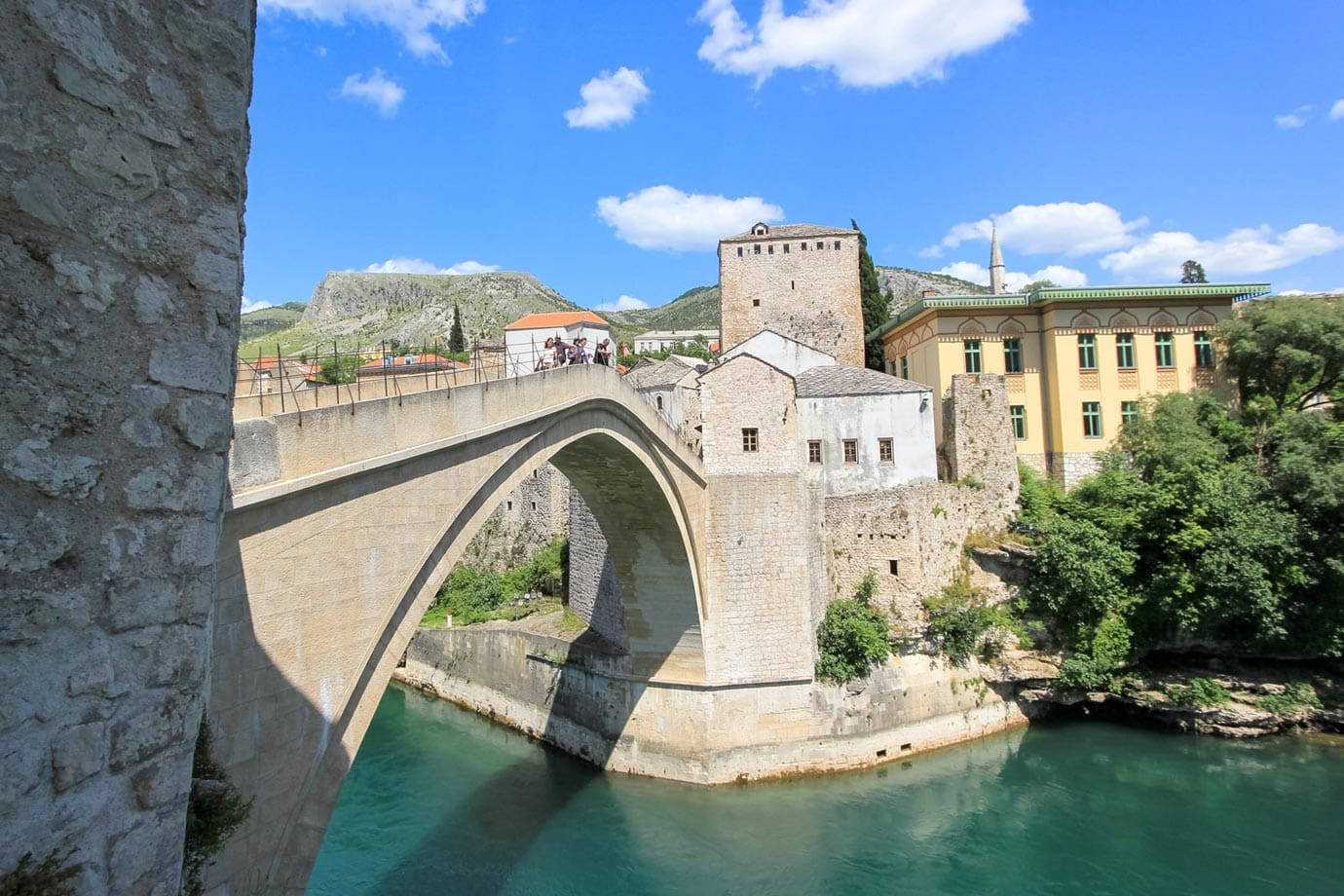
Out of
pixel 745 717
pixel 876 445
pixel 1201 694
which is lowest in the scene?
pixel 1201 694

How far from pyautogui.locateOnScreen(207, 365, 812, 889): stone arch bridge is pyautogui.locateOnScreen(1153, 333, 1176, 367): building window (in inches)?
743

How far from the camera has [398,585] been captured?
6.60 metres

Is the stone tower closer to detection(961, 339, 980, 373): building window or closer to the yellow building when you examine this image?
detection(961, 339, 980, 373): building window

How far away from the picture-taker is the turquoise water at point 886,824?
12.5m

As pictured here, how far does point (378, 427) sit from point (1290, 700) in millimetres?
20217

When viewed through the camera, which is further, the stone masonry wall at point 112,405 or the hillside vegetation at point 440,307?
the hillside vegetation at point 440,307

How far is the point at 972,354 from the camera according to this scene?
21.5m

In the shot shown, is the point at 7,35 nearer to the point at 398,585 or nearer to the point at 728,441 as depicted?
the point at 398,585

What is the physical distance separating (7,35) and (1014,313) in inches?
895

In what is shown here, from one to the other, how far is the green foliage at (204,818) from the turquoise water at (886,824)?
9657mm

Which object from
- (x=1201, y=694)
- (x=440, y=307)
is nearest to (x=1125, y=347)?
(x=1201, y=694)

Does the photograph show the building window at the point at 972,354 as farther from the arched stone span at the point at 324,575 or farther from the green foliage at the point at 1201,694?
the arched stone span at the point at 324,575

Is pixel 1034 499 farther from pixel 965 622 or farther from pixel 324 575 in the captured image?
pixel 324 575

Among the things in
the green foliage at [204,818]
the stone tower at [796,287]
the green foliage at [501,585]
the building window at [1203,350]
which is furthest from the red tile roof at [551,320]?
the green foliage at [204,818]
